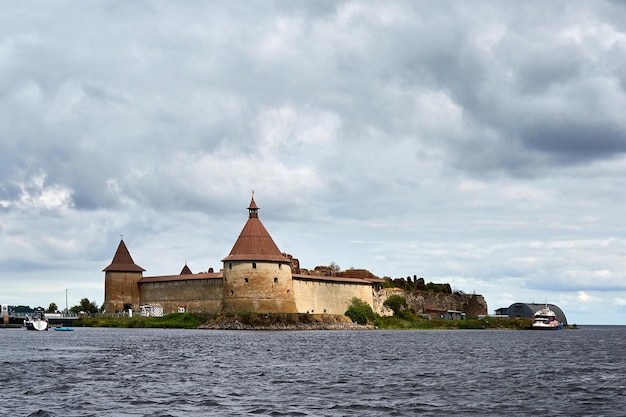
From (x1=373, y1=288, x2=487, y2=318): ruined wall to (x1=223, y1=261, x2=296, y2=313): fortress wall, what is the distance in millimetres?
18942

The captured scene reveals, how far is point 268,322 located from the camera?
74.1 meters

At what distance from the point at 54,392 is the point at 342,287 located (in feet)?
218

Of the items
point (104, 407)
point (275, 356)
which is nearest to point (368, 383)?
point (104, 407)

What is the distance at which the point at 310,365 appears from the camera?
106ft

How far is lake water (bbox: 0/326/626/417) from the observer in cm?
2031

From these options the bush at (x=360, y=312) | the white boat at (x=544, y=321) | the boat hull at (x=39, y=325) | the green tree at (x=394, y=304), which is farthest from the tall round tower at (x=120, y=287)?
the white boat at (x=544, y=321)

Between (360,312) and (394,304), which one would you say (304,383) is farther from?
(394,304)

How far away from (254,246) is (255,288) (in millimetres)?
4030

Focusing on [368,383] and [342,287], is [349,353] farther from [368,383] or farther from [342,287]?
[342,287]

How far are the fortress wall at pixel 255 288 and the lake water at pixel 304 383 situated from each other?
3667 centimetres

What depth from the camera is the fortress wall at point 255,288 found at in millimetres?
77312

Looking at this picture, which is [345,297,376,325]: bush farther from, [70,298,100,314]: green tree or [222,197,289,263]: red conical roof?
[70,298,100,314]: green tree

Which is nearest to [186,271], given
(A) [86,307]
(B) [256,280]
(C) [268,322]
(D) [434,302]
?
(A) [86,307]

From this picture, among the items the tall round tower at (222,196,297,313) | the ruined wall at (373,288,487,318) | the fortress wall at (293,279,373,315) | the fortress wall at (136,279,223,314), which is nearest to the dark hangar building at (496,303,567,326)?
the ruined wall at (373,288,487,318)
